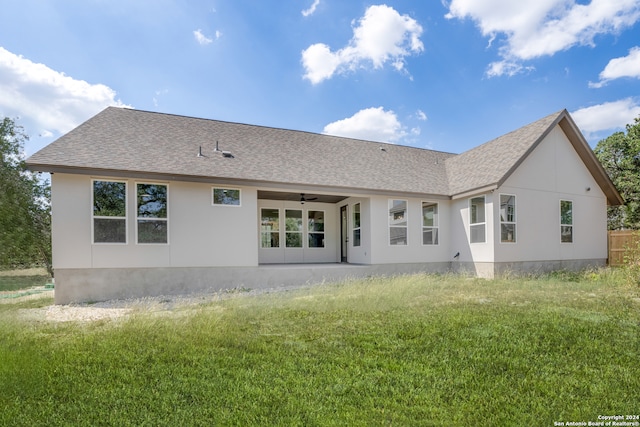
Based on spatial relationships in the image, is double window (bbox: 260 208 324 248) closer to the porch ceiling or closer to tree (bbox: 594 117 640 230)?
the porch ceiling

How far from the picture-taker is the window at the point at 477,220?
12.5m

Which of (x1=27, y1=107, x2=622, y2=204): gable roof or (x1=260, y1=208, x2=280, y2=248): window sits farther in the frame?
(x1=260, y1=208, x2=280, y2=248): window

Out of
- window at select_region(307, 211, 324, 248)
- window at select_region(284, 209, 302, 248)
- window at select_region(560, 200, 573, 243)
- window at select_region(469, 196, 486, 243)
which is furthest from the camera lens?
window at select_region(307, 211, 324, 248)

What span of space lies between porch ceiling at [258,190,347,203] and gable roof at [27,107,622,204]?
1423mm

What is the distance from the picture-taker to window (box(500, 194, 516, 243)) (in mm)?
12273

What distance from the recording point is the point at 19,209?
15633 millimetres

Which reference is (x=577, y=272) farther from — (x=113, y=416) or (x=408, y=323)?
(x=113, y=416)

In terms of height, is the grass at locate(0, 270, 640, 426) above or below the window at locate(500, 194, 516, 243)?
below

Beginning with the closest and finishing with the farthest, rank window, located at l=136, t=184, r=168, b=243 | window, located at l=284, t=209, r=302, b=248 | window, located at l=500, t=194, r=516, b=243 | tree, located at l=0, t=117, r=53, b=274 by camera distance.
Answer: window, located at l=136, t=184, r=168, b=243, window, located at l=500, t=194, r=516, b=243, tree, located at l=0, t=117, r=53, b=274, window, located at l=284, t=209, r=302, b=248

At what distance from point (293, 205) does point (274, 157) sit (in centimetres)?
274

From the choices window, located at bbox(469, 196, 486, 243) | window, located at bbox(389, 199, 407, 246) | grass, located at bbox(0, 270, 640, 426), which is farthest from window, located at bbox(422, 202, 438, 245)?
grass, located at bbox(0, 270, 640, 426)

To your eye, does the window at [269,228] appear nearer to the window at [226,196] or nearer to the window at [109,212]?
the window at [226,196]

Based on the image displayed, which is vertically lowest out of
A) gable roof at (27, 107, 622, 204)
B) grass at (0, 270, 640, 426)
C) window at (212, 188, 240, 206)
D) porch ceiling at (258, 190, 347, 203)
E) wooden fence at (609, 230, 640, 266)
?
grass at (0, 270, 640, 426)

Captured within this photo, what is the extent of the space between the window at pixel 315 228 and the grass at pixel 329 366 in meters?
8.07
